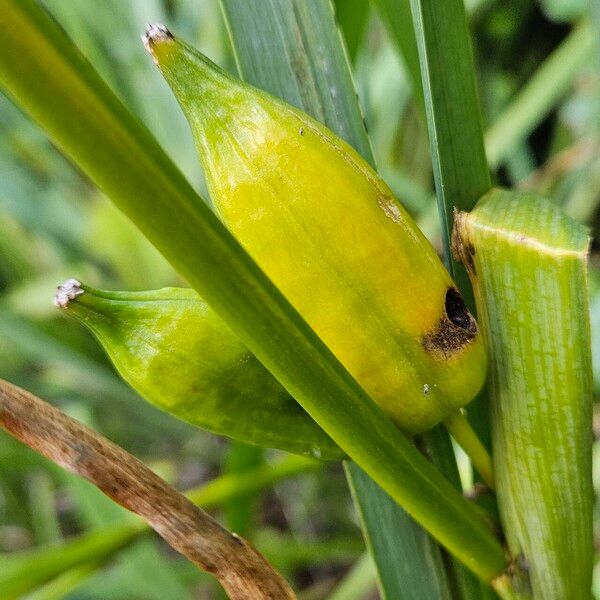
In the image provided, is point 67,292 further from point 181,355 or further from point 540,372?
point 540,372

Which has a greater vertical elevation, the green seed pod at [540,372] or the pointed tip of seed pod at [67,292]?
the pointed tip of seed pod at [67,292]

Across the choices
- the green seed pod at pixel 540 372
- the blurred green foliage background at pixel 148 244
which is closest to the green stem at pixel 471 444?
the green seed pod at pixel 540 372

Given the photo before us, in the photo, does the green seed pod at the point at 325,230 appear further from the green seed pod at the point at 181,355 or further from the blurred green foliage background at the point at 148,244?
the blurred green foliage background at the point at 148,244

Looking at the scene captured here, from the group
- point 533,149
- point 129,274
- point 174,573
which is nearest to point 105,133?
point 174,573

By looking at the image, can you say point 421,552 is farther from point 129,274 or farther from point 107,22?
point 107,22

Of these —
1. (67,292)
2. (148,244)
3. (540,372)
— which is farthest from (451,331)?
(148,244)

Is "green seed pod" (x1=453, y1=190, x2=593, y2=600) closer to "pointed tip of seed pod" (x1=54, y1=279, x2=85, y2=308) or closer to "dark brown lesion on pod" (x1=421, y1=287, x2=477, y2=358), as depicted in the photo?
"dark brown lesion on pod" (x1=421, y1=287, x2=477, y2=358)
